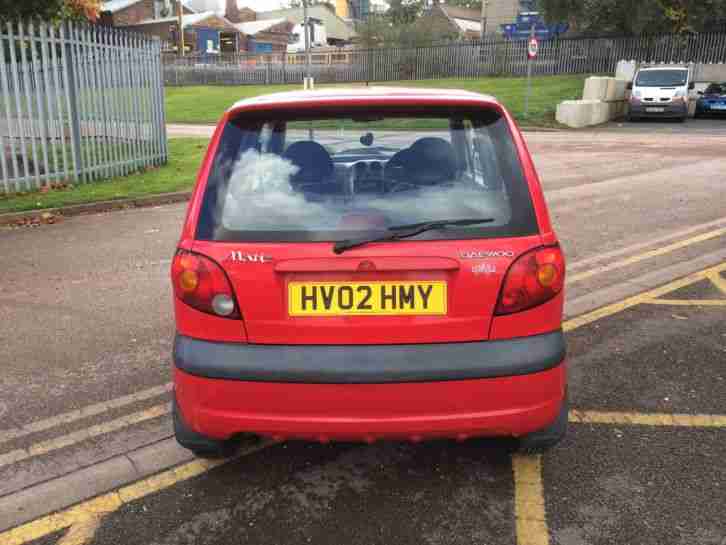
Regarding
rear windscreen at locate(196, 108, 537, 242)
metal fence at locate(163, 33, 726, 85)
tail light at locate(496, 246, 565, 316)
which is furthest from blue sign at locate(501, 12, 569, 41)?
tail light at locate(496, 246, 565, 316)

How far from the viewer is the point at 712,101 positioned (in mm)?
25641

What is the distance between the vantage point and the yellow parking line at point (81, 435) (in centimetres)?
317

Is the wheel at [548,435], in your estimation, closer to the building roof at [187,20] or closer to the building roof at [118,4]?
the building roof at [187,20]

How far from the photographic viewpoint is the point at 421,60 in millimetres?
39406

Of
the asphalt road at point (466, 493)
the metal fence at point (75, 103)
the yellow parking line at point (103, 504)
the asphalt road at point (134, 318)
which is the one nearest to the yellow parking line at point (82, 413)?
the asphalt road at point (134, 318)

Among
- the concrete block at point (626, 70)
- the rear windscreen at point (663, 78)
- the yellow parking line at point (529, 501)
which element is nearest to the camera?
the yellow parking line at point (529, 501)

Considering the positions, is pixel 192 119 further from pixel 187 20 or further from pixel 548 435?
pixel 187 20

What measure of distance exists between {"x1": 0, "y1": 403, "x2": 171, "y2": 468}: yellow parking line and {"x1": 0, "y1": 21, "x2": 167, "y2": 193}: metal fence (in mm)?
7483

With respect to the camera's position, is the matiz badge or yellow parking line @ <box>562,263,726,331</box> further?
yellow parking line @ <box>562,263,726,331</box>

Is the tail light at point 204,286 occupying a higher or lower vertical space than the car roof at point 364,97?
lower

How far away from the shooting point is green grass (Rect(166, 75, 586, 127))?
2523 cm

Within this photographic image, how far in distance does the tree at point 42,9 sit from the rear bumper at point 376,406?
9.76 metres

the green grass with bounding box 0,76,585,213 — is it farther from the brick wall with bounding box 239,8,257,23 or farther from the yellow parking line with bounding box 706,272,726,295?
the brick wall with bounding box 239,8,257,23

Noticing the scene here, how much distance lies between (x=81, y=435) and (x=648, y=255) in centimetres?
547
